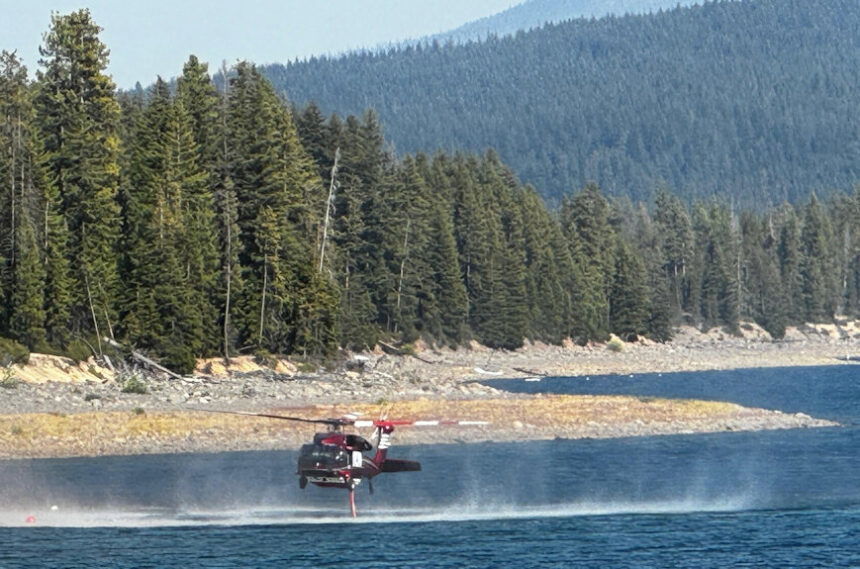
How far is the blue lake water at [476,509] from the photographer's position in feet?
130

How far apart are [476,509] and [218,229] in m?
43.5

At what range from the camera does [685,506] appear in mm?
47219

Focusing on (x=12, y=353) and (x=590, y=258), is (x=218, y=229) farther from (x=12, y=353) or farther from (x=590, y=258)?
(x=590, y=258)

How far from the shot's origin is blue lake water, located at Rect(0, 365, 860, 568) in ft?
130

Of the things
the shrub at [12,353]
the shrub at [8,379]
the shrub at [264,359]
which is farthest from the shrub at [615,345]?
the shrub at [8,379]

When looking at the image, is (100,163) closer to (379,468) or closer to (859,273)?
(379,468)

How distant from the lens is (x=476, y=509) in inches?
1833

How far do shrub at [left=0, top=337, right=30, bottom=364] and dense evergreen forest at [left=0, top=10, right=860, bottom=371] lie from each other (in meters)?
0.25

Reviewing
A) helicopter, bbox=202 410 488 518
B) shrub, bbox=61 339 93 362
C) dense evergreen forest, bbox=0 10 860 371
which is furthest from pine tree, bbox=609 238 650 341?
helicopter, bbox=202 410 488 518

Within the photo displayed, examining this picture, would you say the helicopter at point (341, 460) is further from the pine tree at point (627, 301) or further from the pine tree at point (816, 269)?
the pine tree at point (816, 269)

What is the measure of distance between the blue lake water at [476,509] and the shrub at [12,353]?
690 inches

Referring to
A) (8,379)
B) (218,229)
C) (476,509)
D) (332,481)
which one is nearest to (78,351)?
(8,379)

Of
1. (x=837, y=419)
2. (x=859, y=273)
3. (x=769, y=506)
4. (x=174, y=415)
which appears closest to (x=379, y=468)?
(x=769, y=506)

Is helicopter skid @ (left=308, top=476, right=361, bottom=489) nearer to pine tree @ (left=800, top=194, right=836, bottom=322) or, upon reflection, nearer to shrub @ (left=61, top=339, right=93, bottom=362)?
shrub @ (left=61, top=339, right=93, bottom=362)
